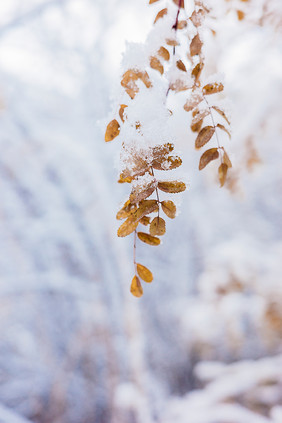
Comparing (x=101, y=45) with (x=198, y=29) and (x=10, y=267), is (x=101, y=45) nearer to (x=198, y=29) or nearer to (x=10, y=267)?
(x=10, y=267)

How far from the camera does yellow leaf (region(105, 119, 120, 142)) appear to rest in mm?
723

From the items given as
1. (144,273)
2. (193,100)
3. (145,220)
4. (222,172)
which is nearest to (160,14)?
(193,100)

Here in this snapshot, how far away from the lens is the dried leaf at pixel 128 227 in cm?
66

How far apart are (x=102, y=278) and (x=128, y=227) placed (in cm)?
342

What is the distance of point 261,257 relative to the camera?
12.7 ft

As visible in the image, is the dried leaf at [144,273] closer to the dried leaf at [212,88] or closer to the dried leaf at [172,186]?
the dried leaf at [172,186]

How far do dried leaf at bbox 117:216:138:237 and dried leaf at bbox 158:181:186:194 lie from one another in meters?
0.10

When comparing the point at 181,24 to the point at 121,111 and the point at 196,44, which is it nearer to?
the point at 196,44

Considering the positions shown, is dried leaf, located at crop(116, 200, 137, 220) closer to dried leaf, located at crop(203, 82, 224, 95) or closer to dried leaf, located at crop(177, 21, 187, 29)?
dried leaf, located at crop(203, 82, 224, 95)

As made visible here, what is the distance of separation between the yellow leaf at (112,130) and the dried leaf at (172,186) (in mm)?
180

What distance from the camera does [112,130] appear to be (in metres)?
0.73

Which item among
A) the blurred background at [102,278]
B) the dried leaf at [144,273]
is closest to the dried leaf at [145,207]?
the dried leaf at [144,273]

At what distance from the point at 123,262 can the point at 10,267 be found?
7.53 ft

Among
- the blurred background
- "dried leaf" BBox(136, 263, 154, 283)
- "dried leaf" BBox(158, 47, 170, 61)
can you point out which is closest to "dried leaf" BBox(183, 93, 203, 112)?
"dried leaf" BBox(158, 47, 170, 61)
